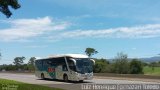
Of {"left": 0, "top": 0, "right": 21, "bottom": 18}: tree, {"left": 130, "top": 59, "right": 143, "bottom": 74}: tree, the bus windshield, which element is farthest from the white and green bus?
{"left": 130, "top": 59, "right": 143, "bottom": 74}: tree

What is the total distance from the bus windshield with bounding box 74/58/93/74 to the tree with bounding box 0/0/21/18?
18075 millimetres

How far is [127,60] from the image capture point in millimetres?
78562

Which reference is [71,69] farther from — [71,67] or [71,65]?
[71,65]

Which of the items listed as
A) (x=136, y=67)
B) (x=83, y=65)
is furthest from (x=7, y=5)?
(x=136, y=67)

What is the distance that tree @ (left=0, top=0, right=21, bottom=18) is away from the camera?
2284cm

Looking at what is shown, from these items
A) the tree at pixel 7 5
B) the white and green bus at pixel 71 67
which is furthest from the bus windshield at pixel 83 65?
the tree at pixel 7 5

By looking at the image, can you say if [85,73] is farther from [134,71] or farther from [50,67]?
[134,71]

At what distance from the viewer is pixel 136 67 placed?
250ft

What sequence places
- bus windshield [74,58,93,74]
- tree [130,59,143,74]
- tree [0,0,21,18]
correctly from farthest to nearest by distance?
tree [130,59,143,74]
bus windshield [74,58,93,74]
tree [0,0,21,18]

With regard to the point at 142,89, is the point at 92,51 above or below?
above

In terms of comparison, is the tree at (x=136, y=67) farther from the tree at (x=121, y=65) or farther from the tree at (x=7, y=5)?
the tree at (x=7, y=5)

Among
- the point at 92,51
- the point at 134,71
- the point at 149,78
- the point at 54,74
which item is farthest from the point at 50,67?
the point at 92,51

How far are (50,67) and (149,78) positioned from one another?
11442 millimetres

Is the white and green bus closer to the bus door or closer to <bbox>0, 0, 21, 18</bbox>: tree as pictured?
the bus door
